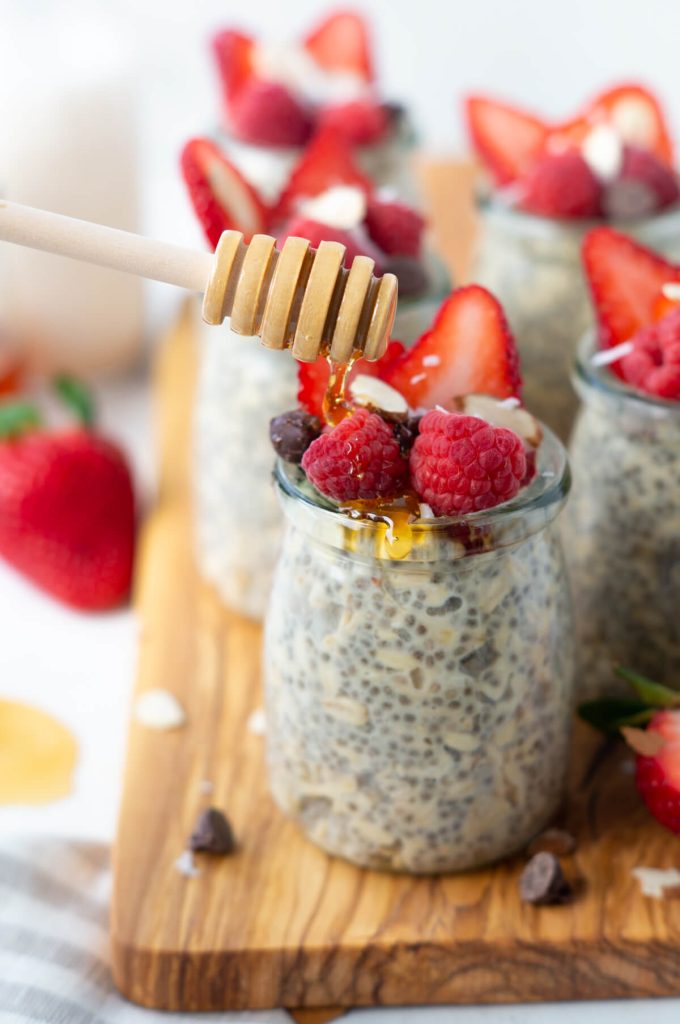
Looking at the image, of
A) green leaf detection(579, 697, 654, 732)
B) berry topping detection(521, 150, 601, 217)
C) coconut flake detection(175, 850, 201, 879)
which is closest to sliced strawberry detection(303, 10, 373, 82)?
berry topping detection(521, 150, 601, 217)

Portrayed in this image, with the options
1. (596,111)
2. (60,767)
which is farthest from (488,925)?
(596,111)

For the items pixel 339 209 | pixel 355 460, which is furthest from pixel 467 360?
pixel 339 209

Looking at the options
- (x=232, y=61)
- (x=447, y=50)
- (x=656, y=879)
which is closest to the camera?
(x=656, y=879)

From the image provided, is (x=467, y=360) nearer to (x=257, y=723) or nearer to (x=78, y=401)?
(x=257, y=723)

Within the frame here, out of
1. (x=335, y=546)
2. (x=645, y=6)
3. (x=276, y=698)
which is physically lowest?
(x=276, y=698)

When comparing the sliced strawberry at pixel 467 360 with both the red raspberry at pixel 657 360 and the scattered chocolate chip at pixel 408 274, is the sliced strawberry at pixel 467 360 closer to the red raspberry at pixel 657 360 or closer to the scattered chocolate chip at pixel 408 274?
the red raspberry at pixel 657 360

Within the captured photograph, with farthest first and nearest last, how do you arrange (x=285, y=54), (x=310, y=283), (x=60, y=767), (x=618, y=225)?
1. (x=285, y=54)
2. (x=618, y=225)
3. (x=60, y=767)
4. (x=310, y=283)

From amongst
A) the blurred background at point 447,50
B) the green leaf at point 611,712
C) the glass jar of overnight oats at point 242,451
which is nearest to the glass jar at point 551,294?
the glass jar of overnight oats at point 242,451

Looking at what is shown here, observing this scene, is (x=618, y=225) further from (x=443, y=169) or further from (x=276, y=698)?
(x=443, y=169)
